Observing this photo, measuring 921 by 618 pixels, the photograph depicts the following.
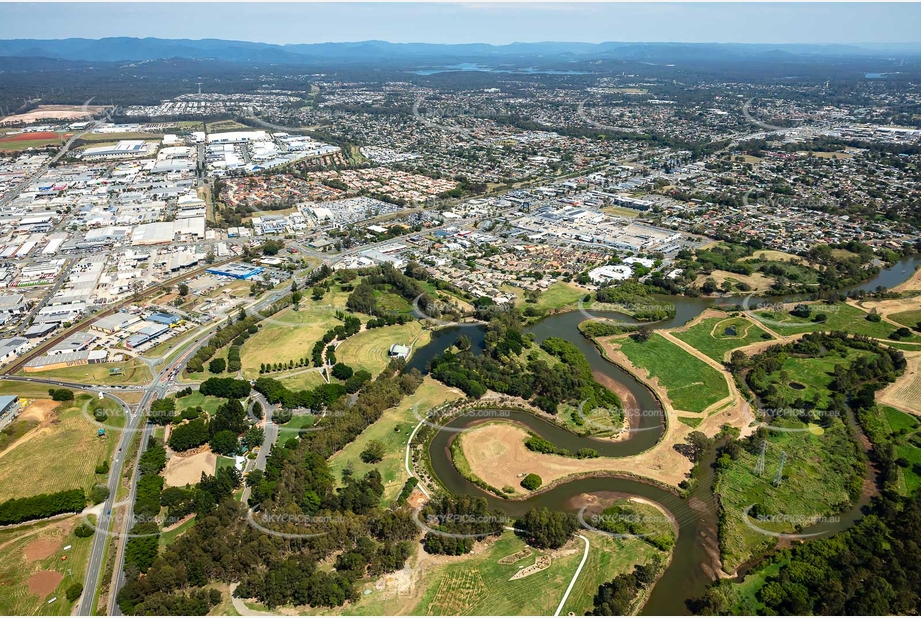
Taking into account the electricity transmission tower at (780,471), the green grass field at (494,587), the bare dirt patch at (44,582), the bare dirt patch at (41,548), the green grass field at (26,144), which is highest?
the green grass field at (26,144)

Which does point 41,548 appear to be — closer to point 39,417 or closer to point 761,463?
point 39,417

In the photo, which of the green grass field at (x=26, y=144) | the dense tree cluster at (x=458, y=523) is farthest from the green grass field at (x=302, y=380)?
the green grass field at (x=26, y=144)

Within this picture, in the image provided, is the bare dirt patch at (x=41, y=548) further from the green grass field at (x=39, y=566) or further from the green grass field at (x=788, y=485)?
the green grass field at (x=788, y=485)

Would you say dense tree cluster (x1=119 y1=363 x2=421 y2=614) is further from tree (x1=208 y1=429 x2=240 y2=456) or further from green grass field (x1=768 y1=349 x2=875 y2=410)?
green grass field (x1=768 y1=349 x2=875 y2=410)

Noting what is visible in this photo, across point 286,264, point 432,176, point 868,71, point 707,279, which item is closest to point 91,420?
point 286,264

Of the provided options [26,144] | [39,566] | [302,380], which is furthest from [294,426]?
[26,144]

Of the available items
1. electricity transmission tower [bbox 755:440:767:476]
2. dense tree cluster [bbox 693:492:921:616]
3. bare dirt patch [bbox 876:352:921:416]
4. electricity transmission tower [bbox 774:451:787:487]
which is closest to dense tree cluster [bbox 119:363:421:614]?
dense tree cluster [bbox 693:492:921:616]

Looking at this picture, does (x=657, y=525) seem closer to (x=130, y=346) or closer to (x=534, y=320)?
(x=534, y=320)
